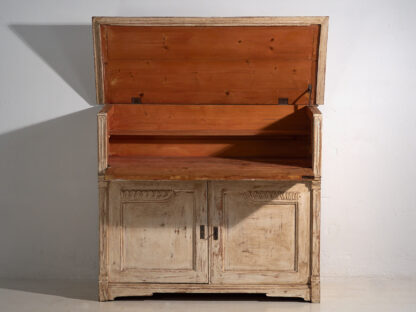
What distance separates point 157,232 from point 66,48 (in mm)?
1224

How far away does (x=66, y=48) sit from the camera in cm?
340

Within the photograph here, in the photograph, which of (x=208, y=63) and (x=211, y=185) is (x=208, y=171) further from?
(x=208, y=63)

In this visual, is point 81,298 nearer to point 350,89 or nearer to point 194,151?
point 194,151

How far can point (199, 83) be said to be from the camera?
3.25 m

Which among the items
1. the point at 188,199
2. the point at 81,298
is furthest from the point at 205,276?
the point at 81,298

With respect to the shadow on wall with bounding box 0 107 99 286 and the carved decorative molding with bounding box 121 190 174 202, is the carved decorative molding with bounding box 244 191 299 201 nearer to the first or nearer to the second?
the carved decorative molding with bounding box 121 190 174 202

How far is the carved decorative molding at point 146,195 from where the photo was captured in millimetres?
3076

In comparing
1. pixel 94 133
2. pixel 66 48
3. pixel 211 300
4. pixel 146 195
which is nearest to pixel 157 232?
pixel 146 195

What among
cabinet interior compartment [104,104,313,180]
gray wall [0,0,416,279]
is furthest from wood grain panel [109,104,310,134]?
gray wall [0,0,416,279]

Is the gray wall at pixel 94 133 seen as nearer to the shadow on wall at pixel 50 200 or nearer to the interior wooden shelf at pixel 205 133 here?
the shadow on wall at pixel 50 200

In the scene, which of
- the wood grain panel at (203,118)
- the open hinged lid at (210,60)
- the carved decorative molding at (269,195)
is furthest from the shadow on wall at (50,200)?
the carved decorative molding at (269,195)

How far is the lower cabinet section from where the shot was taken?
306 centimetres

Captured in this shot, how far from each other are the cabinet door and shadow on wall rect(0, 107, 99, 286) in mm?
464

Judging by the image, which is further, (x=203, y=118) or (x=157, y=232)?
(x=203, y=118)
